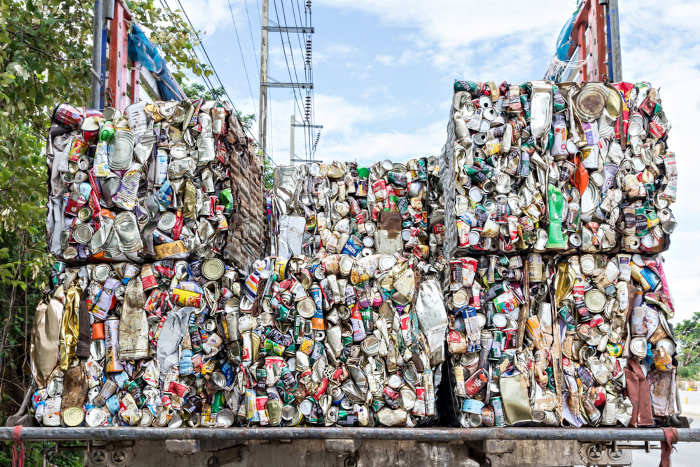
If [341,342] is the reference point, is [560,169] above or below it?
above

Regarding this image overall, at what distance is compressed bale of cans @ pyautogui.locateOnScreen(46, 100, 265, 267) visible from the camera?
3.36 metres

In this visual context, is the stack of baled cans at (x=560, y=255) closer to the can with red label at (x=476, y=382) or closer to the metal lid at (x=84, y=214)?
the can with red label at (x=476, y=382)

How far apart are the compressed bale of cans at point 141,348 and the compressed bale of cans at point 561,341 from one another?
1240 mm

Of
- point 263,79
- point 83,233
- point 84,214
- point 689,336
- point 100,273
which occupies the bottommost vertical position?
point 689,336

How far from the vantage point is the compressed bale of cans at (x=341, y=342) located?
3117 millimetres

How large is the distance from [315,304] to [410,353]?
55cm

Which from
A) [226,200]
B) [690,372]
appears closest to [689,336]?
[690,372]

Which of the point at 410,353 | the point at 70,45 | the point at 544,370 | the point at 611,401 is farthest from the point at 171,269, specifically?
the point at 70,45

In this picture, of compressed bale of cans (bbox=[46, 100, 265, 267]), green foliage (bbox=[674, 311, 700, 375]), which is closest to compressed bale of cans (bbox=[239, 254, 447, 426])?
compressed bale of cans (bbox=[46, 100, 265, 267])

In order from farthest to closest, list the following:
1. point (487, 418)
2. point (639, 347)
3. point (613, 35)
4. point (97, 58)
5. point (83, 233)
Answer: point (97, 58)
point (613, 35)
point (83, 233)
point (639, 347)
point (487, 418)

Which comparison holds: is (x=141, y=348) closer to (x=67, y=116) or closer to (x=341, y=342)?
(x=341, y=342)

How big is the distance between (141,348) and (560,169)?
2451 mm

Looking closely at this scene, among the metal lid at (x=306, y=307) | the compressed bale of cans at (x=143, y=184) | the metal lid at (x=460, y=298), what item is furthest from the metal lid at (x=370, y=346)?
the compressed bale of cans at (x=143, y=184)

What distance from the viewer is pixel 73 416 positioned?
3195mm
